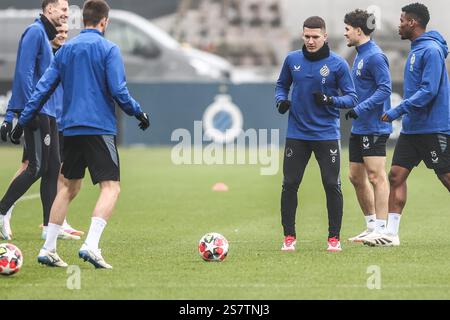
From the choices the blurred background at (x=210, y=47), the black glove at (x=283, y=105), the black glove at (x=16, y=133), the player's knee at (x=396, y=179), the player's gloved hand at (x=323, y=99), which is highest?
the player's gloved hand at (x=323, y=99)

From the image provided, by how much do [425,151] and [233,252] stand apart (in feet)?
6.82

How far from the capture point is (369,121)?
1185 cm

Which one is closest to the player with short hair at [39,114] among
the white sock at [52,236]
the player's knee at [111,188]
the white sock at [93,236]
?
the white sock at [52,236]

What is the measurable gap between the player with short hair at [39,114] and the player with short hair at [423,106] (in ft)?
10.5

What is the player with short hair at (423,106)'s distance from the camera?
1123 cm

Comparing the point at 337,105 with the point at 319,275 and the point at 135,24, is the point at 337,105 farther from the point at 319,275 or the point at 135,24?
the point at 135,24

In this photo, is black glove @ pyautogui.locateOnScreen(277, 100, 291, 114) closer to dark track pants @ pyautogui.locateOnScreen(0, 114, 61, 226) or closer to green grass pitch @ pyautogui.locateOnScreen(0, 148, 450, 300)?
green grass pitch @ pyautogui.locateOnScreen(0, 148, 450, 300)

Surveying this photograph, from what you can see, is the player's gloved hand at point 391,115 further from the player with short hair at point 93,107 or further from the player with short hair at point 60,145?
the player with short hair at point 60,145

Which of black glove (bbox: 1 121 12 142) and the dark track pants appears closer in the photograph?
black glove (bbox: 1 121 12 142)

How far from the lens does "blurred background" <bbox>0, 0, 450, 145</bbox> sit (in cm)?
2927

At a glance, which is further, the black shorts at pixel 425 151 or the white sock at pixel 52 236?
the black shorts at pixel 425 151

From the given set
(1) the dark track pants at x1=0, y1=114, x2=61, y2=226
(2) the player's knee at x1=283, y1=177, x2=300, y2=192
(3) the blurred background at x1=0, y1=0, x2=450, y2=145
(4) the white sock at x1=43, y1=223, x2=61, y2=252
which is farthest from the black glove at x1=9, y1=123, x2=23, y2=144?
(3) the blurred background at x1=0, y1=0, x2=450, y2=145

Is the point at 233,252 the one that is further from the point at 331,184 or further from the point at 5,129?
the point at 5,129

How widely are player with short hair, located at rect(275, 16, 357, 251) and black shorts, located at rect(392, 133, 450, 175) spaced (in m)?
0.76
